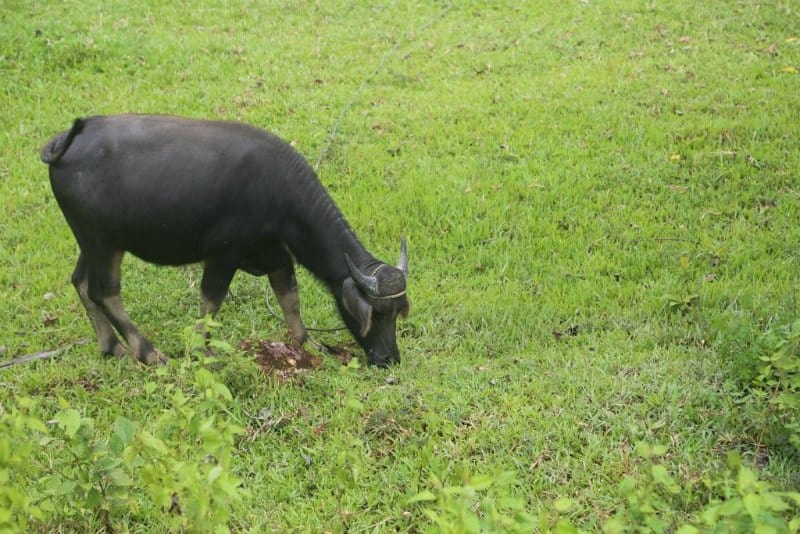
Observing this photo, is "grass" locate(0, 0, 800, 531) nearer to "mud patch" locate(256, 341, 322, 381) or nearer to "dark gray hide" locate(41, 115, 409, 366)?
"mud patch" locate(256, 341, 322, 381)

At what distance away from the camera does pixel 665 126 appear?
26.3 feet

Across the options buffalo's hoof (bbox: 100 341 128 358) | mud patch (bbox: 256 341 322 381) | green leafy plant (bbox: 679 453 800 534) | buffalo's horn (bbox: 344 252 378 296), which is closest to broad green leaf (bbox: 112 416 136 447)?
mud patch (bbox: 256 341 322 381)

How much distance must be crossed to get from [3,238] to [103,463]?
4.41m

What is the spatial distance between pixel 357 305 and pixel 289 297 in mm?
743

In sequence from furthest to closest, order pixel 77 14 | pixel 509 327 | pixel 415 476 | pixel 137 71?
pixel 77 14 → pixel 137 71 → pixel 509 327 → pixel 415 476

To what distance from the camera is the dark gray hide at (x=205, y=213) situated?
16.5ft

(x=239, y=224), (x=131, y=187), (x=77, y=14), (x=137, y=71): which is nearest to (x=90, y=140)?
(x=131, y=187)

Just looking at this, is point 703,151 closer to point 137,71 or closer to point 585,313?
point 585,313

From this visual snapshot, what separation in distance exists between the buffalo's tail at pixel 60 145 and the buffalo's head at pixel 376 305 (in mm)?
1846

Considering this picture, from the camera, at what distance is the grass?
13.9 ft

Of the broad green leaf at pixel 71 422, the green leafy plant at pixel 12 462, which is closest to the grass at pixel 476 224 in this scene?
the broad green leaf at pixel 71 422

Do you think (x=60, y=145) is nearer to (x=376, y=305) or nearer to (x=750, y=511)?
(x=376, y=305)

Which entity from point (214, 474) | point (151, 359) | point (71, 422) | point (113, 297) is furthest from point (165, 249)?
point (214, 474)

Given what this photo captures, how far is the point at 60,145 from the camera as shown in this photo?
504cm
